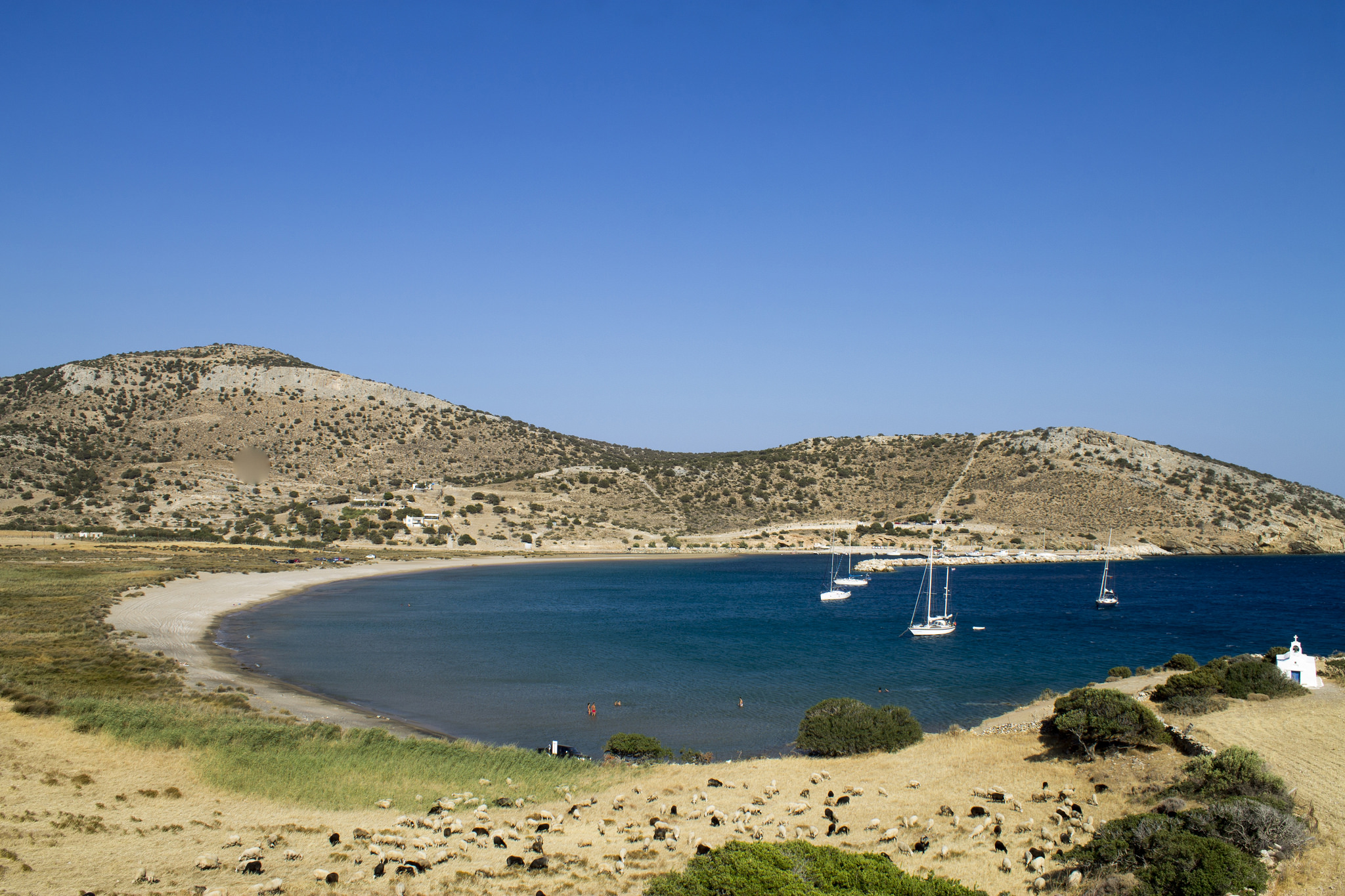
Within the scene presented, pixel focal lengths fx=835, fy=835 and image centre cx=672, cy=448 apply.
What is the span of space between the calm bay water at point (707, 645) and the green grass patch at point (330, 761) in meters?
4.52

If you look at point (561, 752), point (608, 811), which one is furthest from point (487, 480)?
point (608, 811)

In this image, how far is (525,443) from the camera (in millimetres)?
139625

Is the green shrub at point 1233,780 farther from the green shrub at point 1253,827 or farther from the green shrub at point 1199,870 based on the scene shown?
the green shrub at point 1199,870

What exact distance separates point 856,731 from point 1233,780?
9603 mm

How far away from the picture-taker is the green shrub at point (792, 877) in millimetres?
10375

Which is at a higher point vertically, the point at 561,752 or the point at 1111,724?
the point at 1111,724

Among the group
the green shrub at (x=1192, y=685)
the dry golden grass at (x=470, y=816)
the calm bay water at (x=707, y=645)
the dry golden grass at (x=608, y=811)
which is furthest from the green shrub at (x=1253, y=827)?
the calm bay water at (x=707, y=645)

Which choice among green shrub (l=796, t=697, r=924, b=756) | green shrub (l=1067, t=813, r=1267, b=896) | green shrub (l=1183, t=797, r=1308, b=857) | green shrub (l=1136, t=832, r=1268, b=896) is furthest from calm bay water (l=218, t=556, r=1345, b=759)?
green shrub (l=1136, t=832, r=1268, b=896)

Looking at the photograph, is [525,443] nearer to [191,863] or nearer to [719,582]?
[719,582]

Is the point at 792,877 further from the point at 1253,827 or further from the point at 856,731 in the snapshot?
the point at 856,731

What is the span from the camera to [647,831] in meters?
15.0

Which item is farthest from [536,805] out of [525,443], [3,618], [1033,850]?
[525,443]

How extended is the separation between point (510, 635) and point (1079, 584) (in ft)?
200

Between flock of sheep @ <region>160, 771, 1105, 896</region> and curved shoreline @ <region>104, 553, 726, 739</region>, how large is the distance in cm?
973
